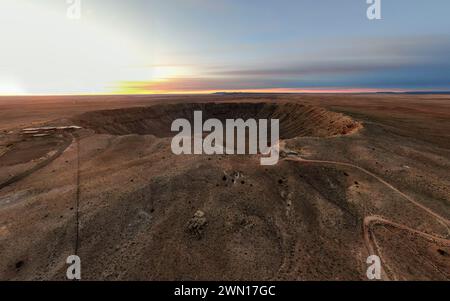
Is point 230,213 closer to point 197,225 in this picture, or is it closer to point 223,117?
point 197,225

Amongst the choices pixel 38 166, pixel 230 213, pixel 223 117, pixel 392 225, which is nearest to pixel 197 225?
pixel 230 213

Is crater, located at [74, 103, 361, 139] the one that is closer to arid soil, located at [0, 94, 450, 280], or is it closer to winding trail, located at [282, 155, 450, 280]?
arid soil, located at [0, 94, 450, 280]

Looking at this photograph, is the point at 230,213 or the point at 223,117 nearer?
the point at 230,213

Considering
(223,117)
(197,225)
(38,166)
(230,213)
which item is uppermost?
(223,117)

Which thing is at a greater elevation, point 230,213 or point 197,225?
point 230,213

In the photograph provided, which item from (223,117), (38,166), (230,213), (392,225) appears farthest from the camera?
(223,117)

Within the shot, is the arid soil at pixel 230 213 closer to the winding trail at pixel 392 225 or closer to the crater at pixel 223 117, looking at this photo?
the winding trail at pixel 392 225

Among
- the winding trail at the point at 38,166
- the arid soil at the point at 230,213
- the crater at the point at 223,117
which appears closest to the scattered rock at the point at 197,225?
the arid soil at the point at 230,213

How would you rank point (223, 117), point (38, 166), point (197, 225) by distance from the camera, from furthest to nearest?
point (223, 117)
point (38, 166)
point (197, 225)

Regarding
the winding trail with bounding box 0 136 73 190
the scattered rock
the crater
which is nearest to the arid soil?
the scattered rock
